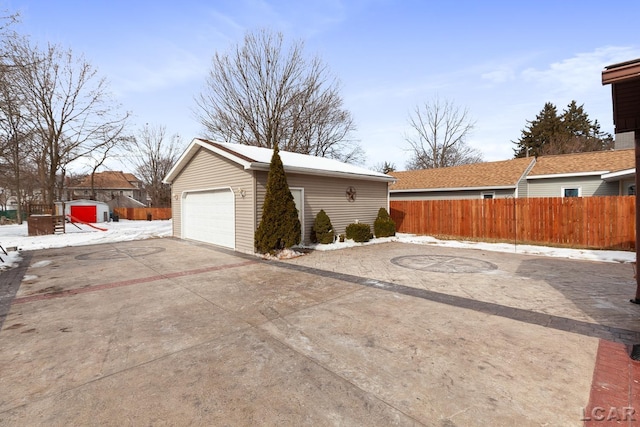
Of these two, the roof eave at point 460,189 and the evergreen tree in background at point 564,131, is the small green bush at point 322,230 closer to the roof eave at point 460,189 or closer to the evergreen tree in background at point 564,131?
the roof eave at point 460,189

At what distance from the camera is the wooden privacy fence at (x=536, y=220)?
9609 millimetres

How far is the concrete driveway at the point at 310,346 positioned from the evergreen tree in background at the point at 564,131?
3152 centimetres

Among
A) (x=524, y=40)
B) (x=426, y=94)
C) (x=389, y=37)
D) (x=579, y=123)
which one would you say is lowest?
(x=524, y=40)

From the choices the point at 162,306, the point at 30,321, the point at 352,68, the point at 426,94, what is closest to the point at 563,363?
the point at 162,306

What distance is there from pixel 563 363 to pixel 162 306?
17.5 ft

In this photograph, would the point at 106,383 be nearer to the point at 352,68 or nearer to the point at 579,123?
the point at 352,68

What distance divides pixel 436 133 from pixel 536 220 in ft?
69.7

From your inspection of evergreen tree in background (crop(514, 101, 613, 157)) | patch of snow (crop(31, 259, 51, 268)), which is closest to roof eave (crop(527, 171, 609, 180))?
evergreen tree in background (crop(514, 101, 613, 157))

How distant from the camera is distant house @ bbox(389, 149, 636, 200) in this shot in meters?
15.1

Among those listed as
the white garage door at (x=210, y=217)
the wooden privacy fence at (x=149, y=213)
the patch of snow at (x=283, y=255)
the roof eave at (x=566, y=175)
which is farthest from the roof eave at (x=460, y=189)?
the wooden privacy fence at (x=149, y=213)

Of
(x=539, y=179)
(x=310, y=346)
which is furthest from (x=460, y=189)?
(x=310, y=346)

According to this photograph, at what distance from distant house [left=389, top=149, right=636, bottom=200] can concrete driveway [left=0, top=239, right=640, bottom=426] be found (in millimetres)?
11020

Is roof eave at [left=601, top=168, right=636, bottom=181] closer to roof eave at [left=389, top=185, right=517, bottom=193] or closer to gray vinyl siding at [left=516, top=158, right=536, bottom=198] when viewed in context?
gray vinyl siding at [left=516, top=158, right=536, bottom=198]

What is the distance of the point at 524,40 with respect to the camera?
9.45 m
